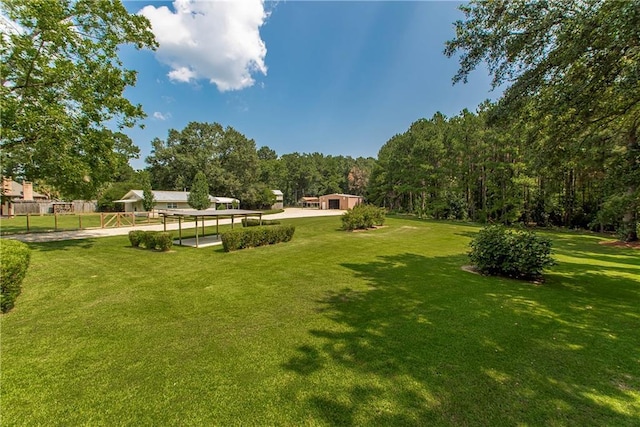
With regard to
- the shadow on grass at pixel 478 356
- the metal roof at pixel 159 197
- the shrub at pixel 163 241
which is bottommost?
the shadow on grass at pixel 478 356

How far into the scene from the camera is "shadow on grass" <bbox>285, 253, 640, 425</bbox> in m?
2.48

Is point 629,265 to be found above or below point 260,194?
below

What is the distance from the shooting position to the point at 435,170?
31.6 m

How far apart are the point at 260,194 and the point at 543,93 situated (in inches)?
1637

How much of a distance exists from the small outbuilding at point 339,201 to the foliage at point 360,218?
29.9m

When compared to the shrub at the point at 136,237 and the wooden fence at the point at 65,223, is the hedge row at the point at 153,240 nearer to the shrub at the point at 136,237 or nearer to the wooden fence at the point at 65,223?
the shrub at the point at 136,237

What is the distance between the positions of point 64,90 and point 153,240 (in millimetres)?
6517

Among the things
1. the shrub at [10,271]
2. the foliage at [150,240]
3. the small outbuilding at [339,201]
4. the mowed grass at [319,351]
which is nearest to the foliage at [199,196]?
the foliage at [150,240]

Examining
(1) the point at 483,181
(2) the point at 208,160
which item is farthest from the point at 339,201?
(1) the point at 483,181

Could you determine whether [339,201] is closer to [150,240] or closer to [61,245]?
[150,240]

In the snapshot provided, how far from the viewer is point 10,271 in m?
4.52

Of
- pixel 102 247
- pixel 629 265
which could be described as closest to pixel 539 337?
pixel 629 265

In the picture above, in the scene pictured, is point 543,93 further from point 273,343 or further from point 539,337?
point 273,343

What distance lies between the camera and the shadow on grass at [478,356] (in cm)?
248
